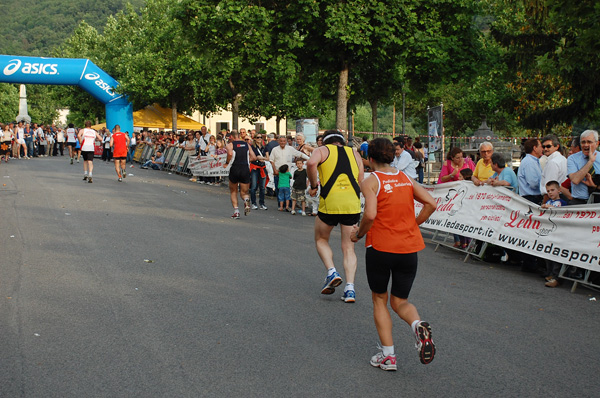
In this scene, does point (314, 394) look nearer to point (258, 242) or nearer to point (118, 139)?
point (258, 242)

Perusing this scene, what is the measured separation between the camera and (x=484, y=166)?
36.4 ft

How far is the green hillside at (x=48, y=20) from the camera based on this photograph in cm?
16456

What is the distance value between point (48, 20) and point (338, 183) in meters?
184

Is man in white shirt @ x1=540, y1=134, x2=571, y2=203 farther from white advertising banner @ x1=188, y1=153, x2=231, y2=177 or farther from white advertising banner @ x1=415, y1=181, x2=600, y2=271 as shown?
white advertising banner @ x1=188, y1=153, x2=231, y2=177

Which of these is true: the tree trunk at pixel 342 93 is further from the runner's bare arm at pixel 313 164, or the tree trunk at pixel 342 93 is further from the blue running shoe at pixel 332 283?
the blue running shoe at pixel 332 283

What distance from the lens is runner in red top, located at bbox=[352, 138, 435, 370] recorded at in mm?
5184

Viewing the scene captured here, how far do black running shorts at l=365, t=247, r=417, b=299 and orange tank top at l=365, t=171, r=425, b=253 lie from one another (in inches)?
1.8

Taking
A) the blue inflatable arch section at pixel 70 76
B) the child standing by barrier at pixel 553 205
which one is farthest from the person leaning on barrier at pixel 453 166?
the blue inflatable arch section at pixel 70 76

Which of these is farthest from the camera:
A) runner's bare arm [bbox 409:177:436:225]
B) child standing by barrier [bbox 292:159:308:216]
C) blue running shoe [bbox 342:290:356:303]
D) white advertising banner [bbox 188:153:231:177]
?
white advertising banner [bbox 188:153:231:177]

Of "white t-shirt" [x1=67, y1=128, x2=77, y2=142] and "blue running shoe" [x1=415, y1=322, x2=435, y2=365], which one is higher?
"white t-shirt" [x1=67, y1=128, x2=77, y2=142]

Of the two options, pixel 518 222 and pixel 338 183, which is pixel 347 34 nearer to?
pixel 518 222

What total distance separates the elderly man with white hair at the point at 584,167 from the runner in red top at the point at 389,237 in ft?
15.4

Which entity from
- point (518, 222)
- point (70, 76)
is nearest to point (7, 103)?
point (70, 76)

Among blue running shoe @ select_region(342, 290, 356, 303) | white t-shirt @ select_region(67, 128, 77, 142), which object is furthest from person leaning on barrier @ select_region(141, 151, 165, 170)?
blue running shoe @ select_region(342, 290, 356, 303)
